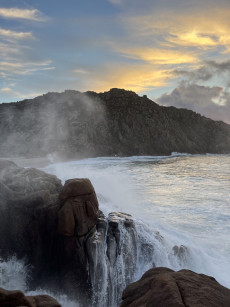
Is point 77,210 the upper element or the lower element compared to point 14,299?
upper

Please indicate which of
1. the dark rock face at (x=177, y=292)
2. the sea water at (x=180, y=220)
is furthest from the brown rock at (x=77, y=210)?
the dark rock face at (x=177, y=292)

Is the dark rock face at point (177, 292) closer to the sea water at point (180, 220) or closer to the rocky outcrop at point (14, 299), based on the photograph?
the rocky outcrop at point (14, 299)

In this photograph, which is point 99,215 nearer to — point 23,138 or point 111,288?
point 111,288

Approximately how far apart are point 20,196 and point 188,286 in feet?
25.1

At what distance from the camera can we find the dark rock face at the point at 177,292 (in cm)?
531

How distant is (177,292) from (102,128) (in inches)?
3758

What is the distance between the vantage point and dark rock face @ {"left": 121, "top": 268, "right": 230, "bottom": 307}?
17.4ft

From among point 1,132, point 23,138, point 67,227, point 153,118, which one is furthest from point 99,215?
point 153,118

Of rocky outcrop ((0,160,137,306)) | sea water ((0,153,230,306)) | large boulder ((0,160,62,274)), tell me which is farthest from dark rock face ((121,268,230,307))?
large boulder ((0,160,62,274))

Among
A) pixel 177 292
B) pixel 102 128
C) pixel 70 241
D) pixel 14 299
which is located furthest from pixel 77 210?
pixel 102 128

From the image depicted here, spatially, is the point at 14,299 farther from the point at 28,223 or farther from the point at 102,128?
the point at 102,128

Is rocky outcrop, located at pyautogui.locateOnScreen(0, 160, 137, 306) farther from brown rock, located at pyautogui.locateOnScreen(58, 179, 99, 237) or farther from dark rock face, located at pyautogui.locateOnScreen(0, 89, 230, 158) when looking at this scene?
dark rock face, located at pyautogui.locateOnScreen(0, 89, 230, 158)

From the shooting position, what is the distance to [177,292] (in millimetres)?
5500

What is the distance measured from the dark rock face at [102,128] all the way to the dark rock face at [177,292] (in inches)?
2850
